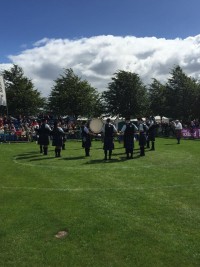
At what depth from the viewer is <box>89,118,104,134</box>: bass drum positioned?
20.5 metres

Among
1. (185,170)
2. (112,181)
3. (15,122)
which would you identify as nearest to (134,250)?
(112,181)

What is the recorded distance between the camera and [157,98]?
52719 millimetres

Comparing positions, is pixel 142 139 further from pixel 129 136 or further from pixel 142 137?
pixel 129 136

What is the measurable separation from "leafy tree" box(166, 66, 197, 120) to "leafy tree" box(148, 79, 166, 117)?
1943 mm

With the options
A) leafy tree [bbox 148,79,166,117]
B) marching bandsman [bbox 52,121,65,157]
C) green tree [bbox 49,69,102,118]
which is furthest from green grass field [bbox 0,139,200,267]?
leafy tree [bbox 148,79,166,117]

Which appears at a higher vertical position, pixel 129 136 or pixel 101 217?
pixel 129 136

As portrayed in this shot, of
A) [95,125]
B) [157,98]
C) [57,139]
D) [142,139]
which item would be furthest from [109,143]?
[157,98]

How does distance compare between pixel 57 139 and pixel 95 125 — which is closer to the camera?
pixel 57 139

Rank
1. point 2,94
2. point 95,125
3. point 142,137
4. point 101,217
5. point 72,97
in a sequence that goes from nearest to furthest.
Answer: point 101,217, point 142,137, point 95,125, point 2,94, point 72,97

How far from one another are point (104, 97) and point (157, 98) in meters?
8.03

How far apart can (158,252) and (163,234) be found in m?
0.74

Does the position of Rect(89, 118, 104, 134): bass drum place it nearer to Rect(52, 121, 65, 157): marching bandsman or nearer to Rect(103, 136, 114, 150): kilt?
Rect(52, 121, 65, 157): marching bandsman

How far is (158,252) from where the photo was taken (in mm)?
5668

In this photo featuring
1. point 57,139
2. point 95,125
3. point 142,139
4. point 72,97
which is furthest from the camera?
point 72,97
